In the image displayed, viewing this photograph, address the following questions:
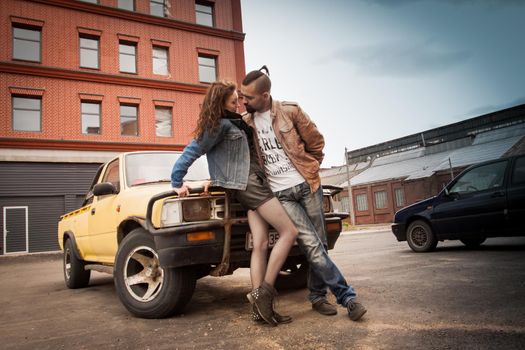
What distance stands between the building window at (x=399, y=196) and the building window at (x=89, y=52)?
2629cm

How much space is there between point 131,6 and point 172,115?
623 centimetres

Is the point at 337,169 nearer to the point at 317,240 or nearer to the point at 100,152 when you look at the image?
A: the point at 100,152

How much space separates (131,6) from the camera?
67.9 feet

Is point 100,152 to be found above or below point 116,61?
below

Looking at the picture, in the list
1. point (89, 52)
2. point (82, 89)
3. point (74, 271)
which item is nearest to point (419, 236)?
point (74, 271)

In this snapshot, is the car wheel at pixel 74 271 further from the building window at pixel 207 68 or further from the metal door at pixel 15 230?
the building window at pixel 207 68

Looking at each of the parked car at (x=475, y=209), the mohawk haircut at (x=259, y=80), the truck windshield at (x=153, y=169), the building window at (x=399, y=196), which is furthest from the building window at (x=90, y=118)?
the building window at (x=399, y=196)

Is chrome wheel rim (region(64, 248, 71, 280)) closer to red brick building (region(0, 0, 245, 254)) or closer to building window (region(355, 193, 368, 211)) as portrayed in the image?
red brick building (region(0, 0, 245, 254))

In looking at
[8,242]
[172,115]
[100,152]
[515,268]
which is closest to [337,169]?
[172,115]

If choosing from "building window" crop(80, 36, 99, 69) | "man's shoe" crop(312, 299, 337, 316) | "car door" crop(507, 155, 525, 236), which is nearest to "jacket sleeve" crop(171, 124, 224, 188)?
"man's shoe" crop(312, 299, 337, 316)

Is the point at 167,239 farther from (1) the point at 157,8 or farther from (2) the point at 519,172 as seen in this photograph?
(1) the point at 157,8

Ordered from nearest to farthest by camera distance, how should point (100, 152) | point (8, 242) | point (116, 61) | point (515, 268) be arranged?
point (515, 268) → point (8, 242) → point (100, 152) → point (116, 61)

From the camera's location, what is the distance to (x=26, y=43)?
17812 mm

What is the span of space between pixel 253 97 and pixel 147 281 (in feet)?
6.23
